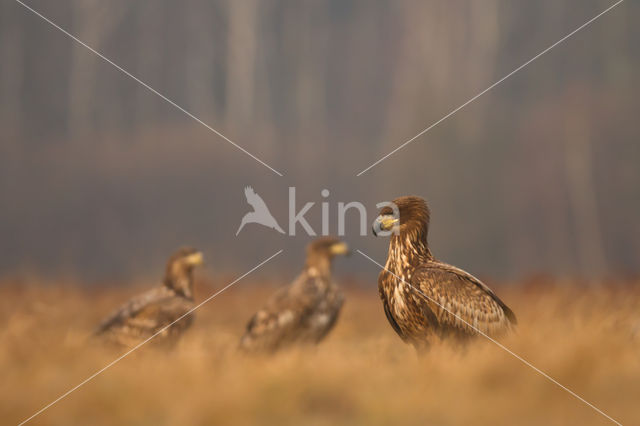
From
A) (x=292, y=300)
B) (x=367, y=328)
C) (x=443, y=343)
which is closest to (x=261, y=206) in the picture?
(x=367, y=328)

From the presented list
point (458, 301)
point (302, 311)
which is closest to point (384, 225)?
point (458, 301)

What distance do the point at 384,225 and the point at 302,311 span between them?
1.03m

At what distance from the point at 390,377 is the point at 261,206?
21.1 ft

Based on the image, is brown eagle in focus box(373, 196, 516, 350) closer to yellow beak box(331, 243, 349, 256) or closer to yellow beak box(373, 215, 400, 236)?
yellow beak box(373, 215, 400, 236)

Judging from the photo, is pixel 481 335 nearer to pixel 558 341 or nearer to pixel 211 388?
pixel 558 341

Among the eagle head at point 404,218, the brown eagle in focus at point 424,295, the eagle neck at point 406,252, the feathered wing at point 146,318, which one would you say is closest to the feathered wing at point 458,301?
the brown eagle in focus at point 424,295

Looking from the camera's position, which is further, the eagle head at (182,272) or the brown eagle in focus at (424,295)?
the eagle head at (182,272)

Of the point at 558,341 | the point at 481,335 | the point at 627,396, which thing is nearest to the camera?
the point at 627,396

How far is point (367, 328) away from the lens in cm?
751

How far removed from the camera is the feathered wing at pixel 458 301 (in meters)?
4.52

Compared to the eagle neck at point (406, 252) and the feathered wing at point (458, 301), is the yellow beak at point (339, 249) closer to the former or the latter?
the eagle neck at point (406, 252)

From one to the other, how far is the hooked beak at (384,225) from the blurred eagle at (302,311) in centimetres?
72

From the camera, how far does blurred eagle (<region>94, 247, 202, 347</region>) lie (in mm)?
5523

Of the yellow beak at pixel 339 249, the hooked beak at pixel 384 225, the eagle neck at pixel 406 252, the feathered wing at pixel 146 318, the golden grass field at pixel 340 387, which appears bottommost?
the golden grass field at pixel 340 387
